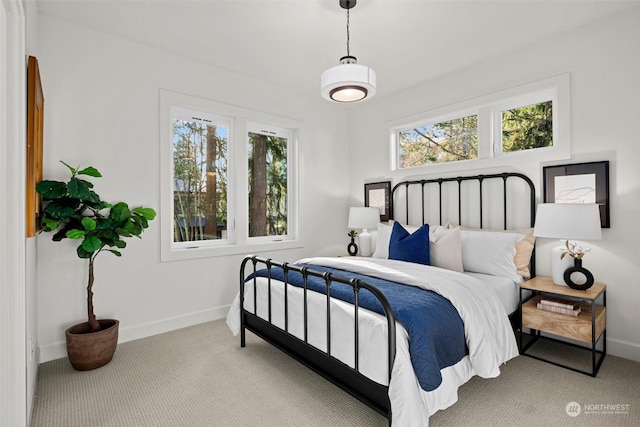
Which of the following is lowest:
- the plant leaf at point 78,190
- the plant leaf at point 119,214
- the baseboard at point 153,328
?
the baseboard at point 153,328

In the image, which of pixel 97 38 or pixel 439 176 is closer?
pixel 97 38

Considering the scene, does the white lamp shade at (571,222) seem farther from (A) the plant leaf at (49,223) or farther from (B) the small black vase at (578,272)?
(A) the plant leaf at (49,223)

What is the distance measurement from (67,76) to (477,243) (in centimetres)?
376

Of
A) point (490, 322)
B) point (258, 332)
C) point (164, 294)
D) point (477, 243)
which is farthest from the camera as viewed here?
point (164, 294)

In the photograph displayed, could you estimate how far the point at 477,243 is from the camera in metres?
3.00

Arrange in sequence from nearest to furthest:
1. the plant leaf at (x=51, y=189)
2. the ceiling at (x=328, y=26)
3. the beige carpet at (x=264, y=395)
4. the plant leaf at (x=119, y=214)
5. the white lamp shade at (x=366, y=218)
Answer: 1. the beige carpet at (x=264, y=395)
2. the plant leaf at (x=51, y=189)
3. the ceiling at (x=328, y=26)
4. the plant leaf at (x=119, y=214)
5. the white lamp shade at (x=366, y=218)

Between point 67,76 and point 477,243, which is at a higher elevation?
point 67,76

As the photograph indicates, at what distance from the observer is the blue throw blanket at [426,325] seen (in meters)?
1.62

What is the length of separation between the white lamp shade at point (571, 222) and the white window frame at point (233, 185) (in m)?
2.70

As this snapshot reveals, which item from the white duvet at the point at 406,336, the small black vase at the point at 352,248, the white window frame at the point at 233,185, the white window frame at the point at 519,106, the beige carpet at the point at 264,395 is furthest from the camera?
the small black vase at the point at 352,248

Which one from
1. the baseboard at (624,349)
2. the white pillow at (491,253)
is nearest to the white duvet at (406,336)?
the white pillow at (491,253)
